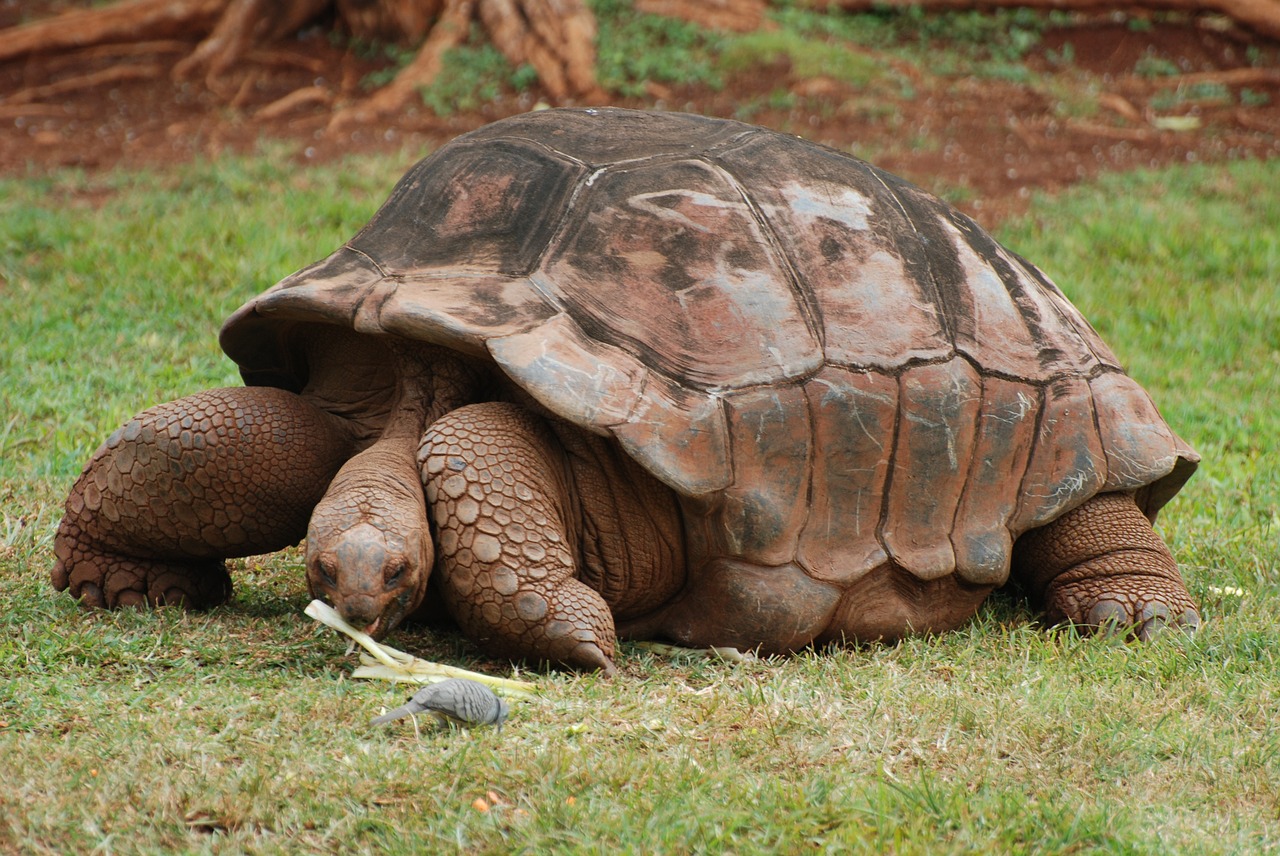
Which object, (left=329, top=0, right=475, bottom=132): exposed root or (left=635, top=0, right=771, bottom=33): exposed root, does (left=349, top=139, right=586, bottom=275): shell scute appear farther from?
(left=635, top=0, right=771, bottom=33): exposed root

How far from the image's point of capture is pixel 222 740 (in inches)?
103

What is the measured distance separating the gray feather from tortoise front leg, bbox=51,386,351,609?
909mm

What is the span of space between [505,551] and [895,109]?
25.0 ft

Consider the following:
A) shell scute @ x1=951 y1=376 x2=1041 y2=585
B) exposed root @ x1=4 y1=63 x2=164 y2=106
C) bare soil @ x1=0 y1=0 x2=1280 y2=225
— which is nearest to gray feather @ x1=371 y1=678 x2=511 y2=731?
shell scute @ x1=951 y1=376 x2=1041 y2=585

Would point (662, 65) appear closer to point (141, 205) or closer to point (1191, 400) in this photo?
point (141, 205)

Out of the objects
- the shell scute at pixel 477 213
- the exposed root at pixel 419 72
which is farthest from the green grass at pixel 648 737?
the exposed root at pixel 419 72

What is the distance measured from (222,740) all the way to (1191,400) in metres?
4.94

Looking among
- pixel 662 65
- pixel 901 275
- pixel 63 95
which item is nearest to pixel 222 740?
pixel 901 275

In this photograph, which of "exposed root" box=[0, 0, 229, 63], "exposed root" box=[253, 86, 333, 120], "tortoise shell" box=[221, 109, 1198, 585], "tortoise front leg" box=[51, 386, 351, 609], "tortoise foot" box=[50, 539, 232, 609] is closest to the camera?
"tortoise shell" box=[221, 109, 1198, 585]

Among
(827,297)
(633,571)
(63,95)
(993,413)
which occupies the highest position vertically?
(827,297)

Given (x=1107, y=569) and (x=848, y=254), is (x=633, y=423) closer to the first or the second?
(x=848, y=254)

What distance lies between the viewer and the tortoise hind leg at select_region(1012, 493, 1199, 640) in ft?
12.6

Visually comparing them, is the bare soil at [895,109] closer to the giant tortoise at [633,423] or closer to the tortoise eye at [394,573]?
the giant tortoise at [633,423]

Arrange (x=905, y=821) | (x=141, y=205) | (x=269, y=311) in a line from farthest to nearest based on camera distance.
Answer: (x=141, y=205) → (x=269, y=311) → (x=905, y=821)
